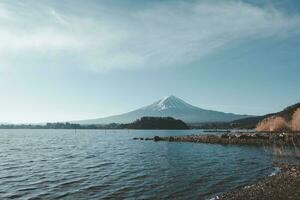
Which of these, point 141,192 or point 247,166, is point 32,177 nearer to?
point 141,192

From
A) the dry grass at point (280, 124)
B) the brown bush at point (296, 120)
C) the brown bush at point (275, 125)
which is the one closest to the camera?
the brown bush at point (296, 120)

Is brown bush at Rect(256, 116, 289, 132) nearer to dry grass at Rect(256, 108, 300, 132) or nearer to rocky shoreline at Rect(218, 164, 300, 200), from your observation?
dry grass at Rect(256, 108, 300, 132)

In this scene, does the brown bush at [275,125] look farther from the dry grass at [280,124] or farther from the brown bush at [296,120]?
the brown bush at [296,120]

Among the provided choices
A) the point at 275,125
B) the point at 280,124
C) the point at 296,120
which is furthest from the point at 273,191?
the point at 275,125

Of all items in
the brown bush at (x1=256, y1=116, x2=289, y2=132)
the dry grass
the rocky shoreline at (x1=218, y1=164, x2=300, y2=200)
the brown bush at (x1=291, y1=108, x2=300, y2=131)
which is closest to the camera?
the rocky shoreline at (x1=218, y1=164, x2=300, y2=200)

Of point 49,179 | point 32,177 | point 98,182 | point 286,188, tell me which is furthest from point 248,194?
point 32,177

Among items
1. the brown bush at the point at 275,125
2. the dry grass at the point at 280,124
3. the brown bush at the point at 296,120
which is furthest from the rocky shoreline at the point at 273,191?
the brown bush at the point at 275,125

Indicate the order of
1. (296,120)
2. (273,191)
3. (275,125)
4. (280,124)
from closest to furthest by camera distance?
(273,191) < (296,120) < (280,124) < (275,125)

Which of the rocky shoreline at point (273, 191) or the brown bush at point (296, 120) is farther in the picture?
the brown bush at point (296, 120)

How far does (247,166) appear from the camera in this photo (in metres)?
33.1

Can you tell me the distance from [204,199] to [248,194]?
7.57 ft

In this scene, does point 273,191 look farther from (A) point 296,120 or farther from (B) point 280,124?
(B) point 280,124

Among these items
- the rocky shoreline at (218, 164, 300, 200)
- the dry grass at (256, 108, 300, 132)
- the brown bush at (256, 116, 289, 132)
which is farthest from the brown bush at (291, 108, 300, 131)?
the rocky shoreline at (218, 164, 300, 200)

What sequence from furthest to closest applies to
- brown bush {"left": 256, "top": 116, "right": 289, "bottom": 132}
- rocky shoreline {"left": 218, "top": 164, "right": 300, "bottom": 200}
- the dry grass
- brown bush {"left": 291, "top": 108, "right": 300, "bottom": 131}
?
1. brown bush {"left": 256, "top": 116, "right": 289, "bottom": 132}
2. the dry grass
3. brown bush {"left": 291, "top": 108, "right": 300, "bottom": 131}
4. rocky shoreline {"left": 218, "top": 164, "right": 300, "bottom": 200}
